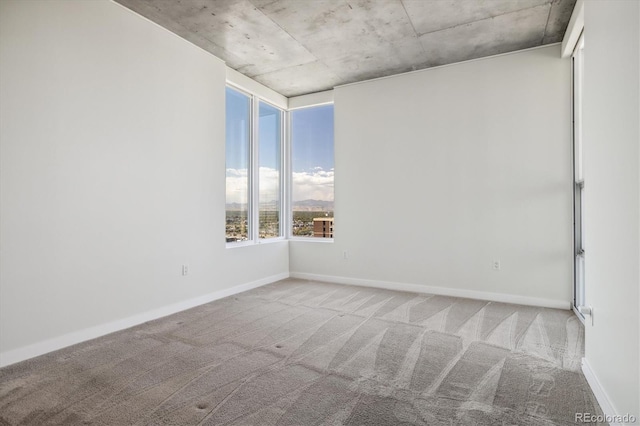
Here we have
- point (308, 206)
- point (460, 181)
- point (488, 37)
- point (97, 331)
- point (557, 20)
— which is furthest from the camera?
point (308, 206)

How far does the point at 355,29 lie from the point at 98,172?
276cm

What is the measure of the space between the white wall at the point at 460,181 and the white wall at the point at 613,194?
5.89ft

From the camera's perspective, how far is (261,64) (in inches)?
171

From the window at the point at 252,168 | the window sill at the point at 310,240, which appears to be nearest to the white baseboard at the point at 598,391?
the window sill at the point at 310,240

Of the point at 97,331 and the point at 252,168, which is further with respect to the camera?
the point at 252,168

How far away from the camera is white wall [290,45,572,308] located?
12.4 ft

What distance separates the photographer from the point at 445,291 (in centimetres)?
435

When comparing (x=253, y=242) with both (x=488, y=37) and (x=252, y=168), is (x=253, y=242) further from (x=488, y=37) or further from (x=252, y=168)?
(x=488, y=37)

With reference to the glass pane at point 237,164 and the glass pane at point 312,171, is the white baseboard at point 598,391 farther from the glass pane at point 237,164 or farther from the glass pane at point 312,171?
the glass pane at point 237,164


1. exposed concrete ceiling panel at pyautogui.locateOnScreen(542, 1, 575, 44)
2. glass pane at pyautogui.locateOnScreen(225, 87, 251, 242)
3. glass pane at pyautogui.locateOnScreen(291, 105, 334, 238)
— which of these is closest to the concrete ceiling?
exposed concrete ceiling panel at pyautogui.locateOnScreen(542, 1, 575, 44)

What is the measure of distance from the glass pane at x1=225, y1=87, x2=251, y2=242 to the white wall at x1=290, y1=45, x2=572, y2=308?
1257mm

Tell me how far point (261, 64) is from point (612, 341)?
4240 mm

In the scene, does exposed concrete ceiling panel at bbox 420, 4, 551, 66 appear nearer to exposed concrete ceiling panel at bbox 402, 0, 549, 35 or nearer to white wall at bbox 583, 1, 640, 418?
exposed concrete ceiling panel at bbox 402, 0, 549, 35

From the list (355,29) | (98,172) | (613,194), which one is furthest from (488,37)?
(98,172)
